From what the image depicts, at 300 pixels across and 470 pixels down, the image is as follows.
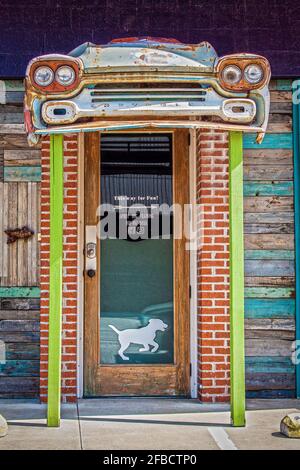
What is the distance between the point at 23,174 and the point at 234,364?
2.78 meters

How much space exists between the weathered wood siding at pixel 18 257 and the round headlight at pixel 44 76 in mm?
1569

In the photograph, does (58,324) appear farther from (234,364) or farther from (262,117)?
(262,117)

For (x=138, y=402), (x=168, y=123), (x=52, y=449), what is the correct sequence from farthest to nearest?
(x=138, y=402) < (x=168, y=123) < (x=52, y=449)

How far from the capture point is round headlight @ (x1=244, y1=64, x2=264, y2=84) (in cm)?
535

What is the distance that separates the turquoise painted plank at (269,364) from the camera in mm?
6699

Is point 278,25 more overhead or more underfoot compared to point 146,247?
more overhead

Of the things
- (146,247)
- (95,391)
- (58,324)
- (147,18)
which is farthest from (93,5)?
(95,391)

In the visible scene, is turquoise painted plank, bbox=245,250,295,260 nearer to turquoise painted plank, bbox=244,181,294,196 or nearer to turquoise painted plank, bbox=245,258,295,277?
turquoise painted plank, bbox=245,258,295,277

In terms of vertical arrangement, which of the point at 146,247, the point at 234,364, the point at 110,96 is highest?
the point at 110,96

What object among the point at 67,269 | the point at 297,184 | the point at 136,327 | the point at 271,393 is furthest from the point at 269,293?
the point at 67,269

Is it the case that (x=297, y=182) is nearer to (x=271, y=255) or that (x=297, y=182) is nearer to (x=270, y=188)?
(x=270, y=188)

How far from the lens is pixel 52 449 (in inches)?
188

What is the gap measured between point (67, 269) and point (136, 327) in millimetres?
864

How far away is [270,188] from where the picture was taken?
6.84m
